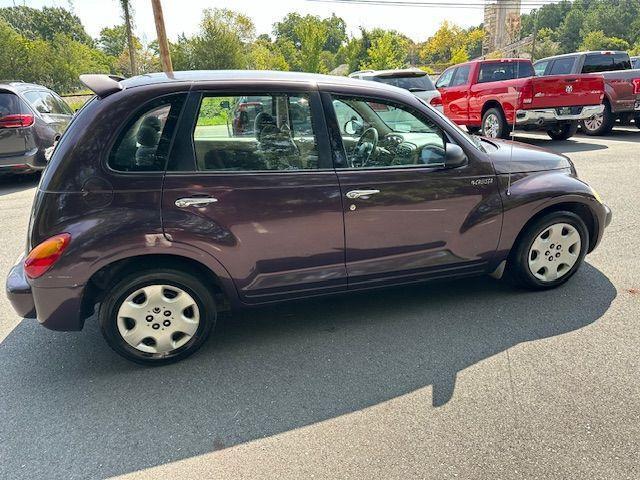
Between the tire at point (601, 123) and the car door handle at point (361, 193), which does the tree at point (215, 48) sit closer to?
the tire at point (601, 123)

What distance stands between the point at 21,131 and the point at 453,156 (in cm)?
753

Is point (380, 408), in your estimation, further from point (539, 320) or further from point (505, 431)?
point (539, 320)

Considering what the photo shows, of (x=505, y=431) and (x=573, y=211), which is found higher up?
(x=573, y=211)

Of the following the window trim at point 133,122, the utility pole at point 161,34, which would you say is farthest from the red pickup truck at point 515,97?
the utility pole at point 161,34

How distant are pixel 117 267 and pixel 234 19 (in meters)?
45.3

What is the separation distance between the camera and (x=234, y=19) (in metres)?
43.0

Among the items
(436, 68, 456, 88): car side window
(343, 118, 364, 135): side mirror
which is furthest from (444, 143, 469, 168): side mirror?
(436, 68, 456, 88): car side window

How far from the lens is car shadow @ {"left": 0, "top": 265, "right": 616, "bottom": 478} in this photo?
94.8 inches

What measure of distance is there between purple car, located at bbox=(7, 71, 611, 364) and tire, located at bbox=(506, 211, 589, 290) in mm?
43

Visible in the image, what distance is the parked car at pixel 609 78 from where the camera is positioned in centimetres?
1141

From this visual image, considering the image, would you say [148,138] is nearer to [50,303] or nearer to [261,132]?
[261,132]

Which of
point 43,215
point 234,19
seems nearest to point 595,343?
point 43,215

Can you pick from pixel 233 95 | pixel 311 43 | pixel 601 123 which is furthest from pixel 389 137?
pixel 311 43

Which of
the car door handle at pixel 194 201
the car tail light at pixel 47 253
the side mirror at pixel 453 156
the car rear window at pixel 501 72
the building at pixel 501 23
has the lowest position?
the car tail light at pixel 47 253
